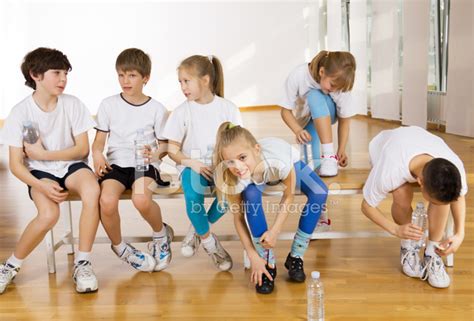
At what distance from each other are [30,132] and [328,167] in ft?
4.00

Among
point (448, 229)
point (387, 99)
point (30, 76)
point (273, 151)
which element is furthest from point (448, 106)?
point (30, 76)

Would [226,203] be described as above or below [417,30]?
below

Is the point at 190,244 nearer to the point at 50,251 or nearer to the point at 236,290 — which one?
the point at 236,290

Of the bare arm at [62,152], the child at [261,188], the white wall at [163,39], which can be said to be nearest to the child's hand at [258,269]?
the child at [261,188]

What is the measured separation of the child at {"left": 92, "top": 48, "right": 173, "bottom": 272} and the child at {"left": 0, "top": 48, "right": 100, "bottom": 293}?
0.07m

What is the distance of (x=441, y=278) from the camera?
220 centimetres

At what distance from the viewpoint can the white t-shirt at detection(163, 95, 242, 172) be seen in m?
2.49

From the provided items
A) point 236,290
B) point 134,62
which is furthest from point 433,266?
point 134,62

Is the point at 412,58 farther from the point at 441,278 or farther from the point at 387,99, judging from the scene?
the point at 441,278

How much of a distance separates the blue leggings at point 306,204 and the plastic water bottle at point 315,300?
26 cm

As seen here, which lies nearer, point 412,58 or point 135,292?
point 135,292

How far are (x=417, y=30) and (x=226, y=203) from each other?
4.90 m

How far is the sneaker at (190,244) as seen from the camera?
98.1 inches

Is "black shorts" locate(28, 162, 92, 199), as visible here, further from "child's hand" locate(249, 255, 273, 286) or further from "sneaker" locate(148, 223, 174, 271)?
"child's hand" locate(249, 255, 273, 286)
